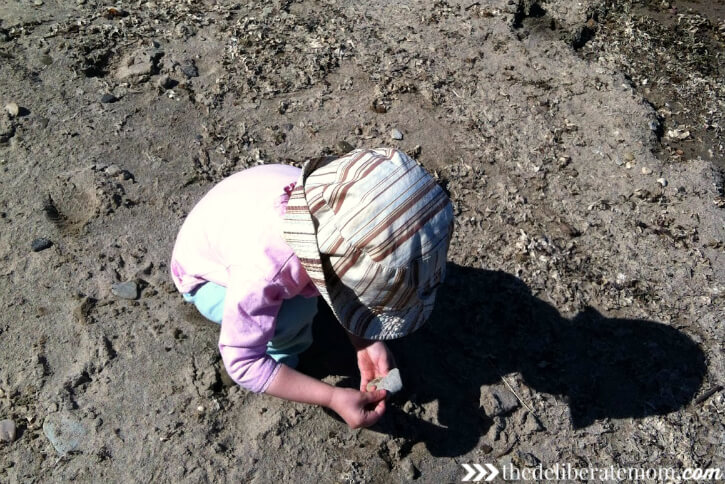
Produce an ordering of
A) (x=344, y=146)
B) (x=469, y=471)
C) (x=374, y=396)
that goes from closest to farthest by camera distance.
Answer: (x=374, y=396) < (x=469, y=471) < (x=344, y=146)

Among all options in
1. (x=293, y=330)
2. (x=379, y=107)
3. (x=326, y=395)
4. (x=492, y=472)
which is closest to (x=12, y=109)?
(x=379, y=107)

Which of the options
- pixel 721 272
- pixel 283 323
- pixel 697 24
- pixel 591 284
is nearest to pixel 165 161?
pixel 283 323

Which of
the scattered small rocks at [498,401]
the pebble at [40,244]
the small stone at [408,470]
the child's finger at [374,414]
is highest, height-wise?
the child's finger at [374,414]

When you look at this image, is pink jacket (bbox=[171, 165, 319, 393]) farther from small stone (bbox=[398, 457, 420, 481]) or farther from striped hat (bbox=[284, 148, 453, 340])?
small stone (bbox=[398, 457, 420, 481])

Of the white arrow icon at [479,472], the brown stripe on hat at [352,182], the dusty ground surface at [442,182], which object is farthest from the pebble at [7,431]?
the white arrow icon at [479,472]

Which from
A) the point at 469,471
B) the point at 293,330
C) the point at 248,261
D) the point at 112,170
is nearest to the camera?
the point at 248,261

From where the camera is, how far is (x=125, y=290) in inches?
102

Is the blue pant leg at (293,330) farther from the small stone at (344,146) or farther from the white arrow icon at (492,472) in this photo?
the small stone at (344,146)

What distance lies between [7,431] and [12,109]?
1.53 meters

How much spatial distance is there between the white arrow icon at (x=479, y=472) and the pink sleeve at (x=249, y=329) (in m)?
0.85

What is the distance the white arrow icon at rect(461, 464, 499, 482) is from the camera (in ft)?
7.90

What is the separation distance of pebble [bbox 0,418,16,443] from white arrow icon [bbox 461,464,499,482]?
4.94ft

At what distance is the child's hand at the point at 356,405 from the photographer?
2.10 metres

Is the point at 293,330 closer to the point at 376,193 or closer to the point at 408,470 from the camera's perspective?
the point at 408,470
